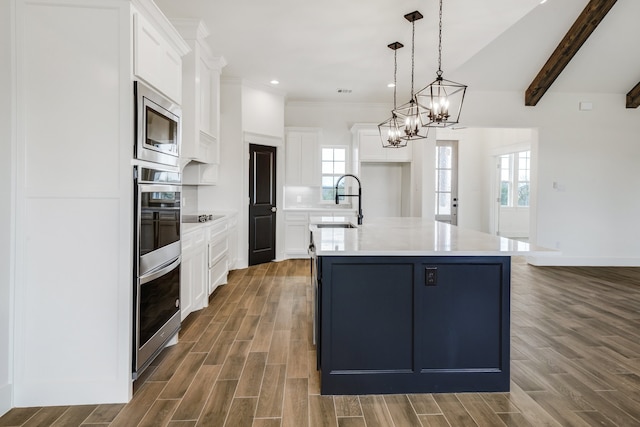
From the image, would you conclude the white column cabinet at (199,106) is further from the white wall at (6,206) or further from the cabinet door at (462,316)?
the cabinet door at (462,316)

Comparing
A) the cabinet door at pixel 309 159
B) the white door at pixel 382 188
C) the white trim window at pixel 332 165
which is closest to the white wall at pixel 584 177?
the white door at pixel 382 188

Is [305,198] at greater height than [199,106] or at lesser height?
lesser

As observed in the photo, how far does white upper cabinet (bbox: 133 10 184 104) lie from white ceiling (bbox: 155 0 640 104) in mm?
1127

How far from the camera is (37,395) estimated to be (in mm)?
2016

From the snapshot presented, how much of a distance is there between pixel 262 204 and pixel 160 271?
12.1 ft

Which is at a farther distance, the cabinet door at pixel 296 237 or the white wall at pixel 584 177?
the cabinet door at pixel 296 237

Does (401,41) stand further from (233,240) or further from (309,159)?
(233,240)

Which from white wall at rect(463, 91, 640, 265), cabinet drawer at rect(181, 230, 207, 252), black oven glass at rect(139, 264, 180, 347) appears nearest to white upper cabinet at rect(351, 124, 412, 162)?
white wall at rect(463, 91, 640, 265)

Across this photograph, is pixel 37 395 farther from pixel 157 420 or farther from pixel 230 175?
pixel 230 175

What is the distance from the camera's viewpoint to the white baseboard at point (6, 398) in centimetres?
194

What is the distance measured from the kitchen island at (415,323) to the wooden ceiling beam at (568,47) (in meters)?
4.20

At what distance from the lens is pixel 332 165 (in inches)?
281

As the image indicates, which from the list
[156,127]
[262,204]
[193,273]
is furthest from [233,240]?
[156,127]

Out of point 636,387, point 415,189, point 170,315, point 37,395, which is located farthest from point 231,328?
point 415,189
